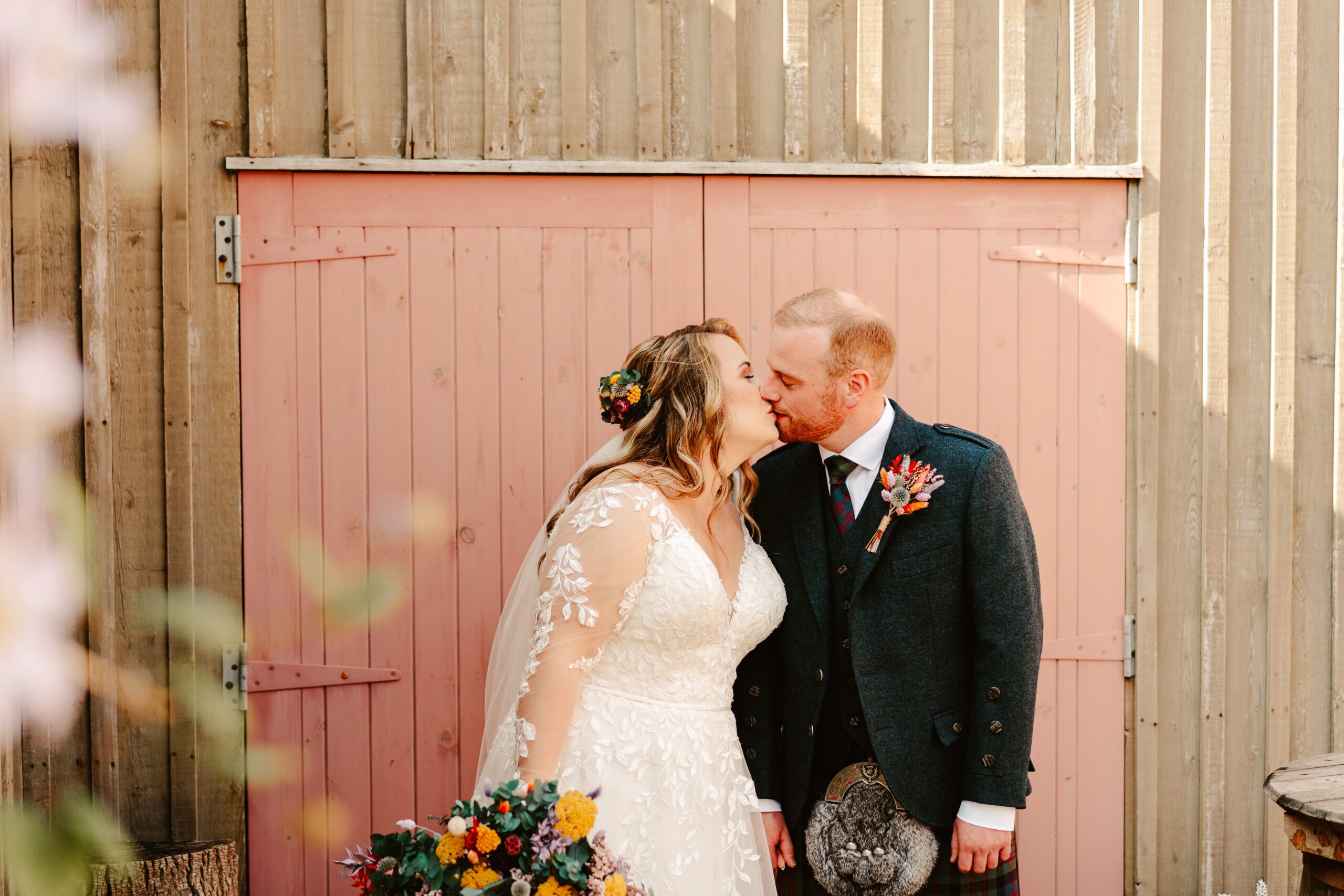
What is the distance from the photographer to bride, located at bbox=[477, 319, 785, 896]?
2467 mm

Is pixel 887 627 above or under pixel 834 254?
under

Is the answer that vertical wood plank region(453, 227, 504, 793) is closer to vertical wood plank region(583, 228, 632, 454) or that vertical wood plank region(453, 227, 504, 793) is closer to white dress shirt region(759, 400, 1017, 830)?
vertical wood plank region(583, 228, 632, 454)

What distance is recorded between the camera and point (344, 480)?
11.6 ft

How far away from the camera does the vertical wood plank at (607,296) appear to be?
3592 millimetres

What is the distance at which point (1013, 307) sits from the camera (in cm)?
369

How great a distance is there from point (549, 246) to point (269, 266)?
92 cm

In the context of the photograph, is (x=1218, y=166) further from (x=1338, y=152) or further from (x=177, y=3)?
(x=177, y=3)

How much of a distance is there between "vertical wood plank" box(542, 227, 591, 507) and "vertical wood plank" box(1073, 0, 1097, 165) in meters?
1.78

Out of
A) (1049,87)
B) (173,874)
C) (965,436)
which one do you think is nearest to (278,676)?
(173,874)

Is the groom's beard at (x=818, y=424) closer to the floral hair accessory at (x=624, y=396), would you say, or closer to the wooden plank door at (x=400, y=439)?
the floral hair accessory at (x=624, y=396)

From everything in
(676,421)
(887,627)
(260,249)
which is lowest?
(887,627)

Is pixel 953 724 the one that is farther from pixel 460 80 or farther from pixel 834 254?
pixel 460 80

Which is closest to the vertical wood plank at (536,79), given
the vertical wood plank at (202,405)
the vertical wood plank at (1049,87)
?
the vertical wood plank at (202,405)

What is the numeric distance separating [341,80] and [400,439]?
3.95 ft
